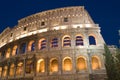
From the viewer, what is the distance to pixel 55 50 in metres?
31.0

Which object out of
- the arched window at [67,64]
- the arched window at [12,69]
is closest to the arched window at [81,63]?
the arched window at [67,64]

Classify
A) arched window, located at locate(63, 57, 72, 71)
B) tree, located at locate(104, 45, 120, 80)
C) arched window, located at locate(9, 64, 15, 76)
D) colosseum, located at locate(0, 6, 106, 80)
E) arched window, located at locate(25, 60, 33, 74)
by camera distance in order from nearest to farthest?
tree, located at locate(104, 45, 120, 80), colosseum, located at locate(0, 6, 106, 80), arched window, located at locate(63, 57, 72, 71), arched window, located at locate(25, 60, 33, 74), arched window, located at locate(9, 64, 15, 76)

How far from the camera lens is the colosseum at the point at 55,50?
96.6 ft

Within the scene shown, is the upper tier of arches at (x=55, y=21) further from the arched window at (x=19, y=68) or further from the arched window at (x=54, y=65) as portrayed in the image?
the arched window at (x=54, y=65)

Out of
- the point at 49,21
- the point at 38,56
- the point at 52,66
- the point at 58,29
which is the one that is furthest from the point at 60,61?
the point at 49,21

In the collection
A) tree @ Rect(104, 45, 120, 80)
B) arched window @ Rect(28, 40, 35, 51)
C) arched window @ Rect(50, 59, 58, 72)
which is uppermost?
arched window @ Rect(28, 40, 35, 51)

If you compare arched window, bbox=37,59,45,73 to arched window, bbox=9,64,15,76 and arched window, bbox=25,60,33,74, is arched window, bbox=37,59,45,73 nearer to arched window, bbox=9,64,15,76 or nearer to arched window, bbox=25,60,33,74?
arched window, bbox=25,60,33,74

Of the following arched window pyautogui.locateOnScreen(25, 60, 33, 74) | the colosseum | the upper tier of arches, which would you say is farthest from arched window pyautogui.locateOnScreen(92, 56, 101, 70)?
arched window pyautogui.locateOnScreen(25, 60, 33, 74)

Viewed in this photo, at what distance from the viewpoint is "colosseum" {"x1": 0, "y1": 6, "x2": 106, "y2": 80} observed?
96.6ft

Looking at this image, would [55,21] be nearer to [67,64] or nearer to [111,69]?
[67,64]

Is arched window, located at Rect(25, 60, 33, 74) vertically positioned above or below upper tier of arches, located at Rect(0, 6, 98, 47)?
below

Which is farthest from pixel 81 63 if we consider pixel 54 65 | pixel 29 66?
pixel 29 66

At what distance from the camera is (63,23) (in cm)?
3456

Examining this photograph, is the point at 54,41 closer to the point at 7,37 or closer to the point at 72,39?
the point at 72,39
